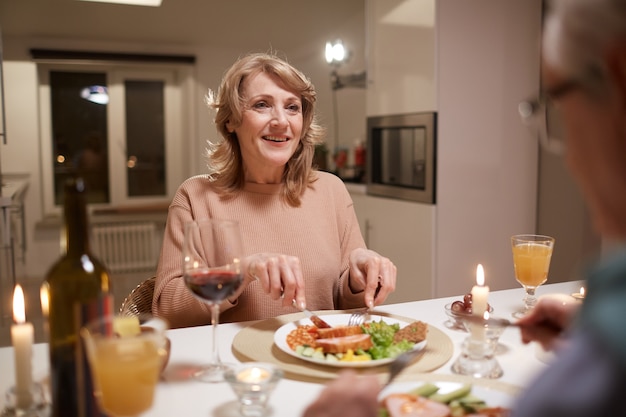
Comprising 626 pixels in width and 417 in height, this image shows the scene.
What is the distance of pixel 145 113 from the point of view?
227 inches

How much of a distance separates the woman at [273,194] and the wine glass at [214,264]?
0.49 meters

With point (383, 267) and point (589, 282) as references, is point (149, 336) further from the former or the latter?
point (383, 267)

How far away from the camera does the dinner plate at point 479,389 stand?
0.90 metres

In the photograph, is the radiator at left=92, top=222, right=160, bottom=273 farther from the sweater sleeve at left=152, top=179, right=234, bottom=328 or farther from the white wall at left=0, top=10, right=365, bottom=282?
the sweater sleeve at left=152, top=179, right=234, bottom=328

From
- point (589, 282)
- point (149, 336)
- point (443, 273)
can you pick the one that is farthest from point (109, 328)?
point (443, 273)

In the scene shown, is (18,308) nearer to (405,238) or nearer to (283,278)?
(283,278)

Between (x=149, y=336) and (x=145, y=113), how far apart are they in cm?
535

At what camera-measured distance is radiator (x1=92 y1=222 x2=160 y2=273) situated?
5.61 metres

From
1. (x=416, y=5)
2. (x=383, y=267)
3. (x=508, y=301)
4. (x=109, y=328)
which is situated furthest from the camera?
(x=416, y=5)

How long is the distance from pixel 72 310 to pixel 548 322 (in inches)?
29.7

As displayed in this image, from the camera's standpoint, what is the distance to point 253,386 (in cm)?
88

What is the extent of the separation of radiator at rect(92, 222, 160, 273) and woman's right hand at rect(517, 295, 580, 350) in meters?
5.14

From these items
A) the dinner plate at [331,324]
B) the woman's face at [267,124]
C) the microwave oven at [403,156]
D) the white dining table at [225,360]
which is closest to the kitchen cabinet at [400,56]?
the microwave oven at [403,156]

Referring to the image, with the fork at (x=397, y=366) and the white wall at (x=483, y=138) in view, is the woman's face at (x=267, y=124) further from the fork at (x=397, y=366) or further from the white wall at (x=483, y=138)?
the white wall at (x=483, y=138)
